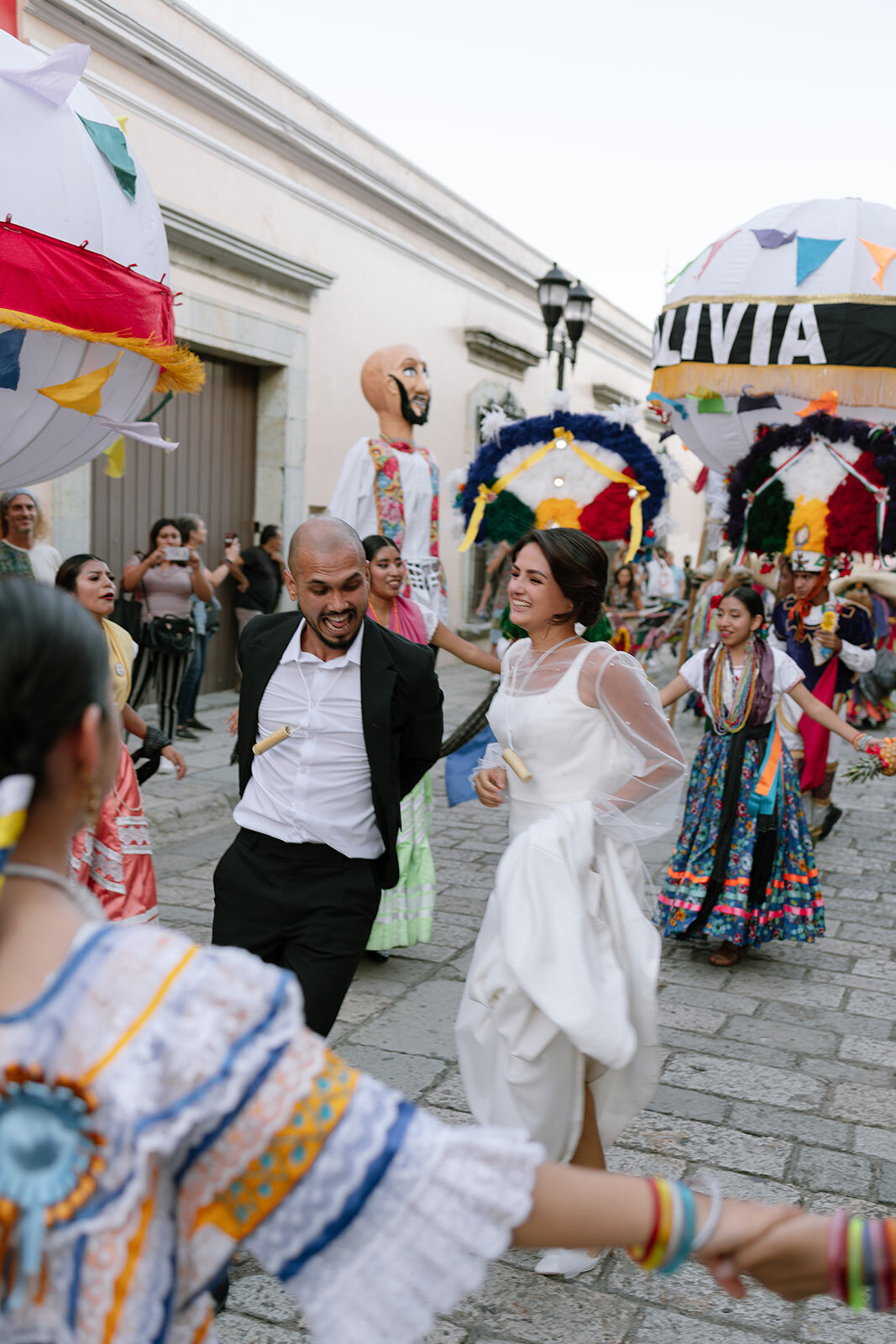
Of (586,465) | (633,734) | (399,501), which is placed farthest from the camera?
(586,465)

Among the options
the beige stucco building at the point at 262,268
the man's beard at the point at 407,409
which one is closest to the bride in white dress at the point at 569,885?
the man's beard at the point at 407,409

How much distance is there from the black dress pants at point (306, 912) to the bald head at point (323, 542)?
73 centimetres

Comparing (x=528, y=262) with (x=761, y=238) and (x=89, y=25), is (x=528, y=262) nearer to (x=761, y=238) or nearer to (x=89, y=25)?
(x=89, y=25)

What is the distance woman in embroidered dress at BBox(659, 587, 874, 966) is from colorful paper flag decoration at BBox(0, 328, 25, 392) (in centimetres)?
317

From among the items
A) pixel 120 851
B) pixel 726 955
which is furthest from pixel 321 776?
pixel 726 955

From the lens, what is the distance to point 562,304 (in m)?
11.9

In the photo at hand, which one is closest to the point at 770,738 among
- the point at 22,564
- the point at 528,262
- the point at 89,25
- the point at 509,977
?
the point at 509,977

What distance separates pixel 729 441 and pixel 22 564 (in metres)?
4.29

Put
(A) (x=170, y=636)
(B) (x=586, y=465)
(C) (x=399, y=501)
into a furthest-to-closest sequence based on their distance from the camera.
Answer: (A) (x=170, y=636)
(B) (x=586, y=465)
(C) (x=399, y=501)

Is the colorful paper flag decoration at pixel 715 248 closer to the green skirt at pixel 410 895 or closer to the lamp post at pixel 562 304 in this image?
the green skirt at pixel 410 895

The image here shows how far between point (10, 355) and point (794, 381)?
495 cm

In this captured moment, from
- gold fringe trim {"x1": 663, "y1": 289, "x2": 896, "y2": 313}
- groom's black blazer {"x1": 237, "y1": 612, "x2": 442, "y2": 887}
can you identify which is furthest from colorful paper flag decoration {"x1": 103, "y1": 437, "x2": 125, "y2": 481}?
gold fringe trim {"x1": 663, "y1": 289, "x2": 896, "y2": 313}

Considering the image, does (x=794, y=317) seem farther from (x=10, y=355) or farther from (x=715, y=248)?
(x=10, y=355)

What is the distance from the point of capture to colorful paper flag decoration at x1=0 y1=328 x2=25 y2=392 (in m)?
2.71
